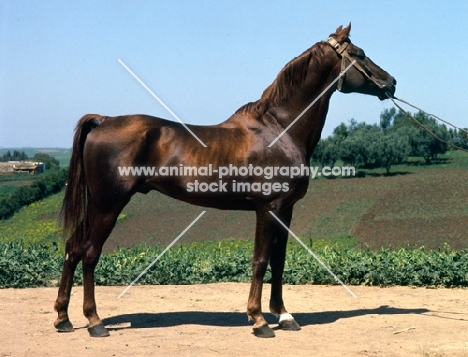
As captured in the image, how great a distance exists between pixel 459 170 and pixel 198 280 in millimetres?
31436

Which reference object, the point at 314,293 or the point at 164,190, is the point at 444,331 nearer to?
the point at 314,293

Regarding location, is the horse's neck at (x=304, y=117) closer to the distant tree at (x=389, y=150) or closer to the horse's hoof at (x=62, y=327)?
the horse's hoof at (x=62, y=327)

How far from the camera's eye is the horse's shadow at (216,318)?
689cm

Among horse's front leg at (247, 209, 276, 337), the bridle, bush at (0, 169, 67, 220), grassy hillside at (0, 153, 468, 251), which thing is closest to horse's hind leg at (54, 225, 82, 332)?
horse's front leg at (247, 209, 276, 337)

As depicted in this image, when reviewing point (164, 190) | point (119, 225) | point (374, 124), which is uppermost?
point (374, 124)

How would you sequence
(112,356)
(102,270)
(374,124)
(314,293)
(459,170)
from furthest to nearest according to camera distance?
(374,124) → (459,170) → (102,270) → (314,293) → (112,356)

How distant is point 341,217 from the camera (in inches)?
1139

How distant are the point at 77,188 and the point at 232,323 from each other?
2178 millimetres

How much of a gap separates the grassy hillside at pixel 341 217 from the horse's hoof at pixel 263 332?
15.7 m

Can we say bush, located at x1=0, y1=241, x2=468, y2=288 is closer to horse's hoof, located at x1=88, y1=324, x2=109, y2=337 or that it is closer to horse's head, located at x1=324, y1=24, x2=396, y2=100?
horse's hoof, located at x1=88, y1=324, x2=109, y2=337

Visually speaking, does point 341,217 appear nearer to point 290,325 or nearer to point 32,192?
point 32,192

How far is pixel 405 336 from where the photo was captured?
20.3ft

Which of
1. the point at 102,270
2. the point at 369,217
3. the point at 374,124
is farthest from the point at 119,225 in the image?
the point at 374,124

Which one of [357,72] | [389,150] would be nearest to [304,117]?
[357,72]
